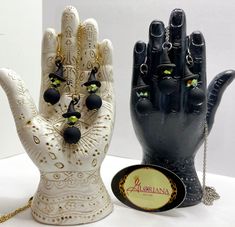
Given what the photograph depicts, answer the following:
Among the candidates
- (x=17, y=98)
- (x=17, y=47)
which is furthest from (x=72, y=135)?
(x=17, y=47)

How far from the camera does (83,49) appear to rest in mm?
702

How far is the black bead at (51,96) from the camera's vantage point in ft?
2.17

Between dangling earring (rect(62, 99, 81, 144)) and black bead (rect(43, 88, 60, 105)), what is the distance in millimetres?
30

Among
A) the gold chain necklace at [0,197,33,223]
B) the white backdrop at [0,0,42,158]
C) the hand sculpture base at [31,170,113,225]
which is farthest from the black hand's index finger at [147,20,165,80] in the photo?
the white backdrop at [0,0,42,158]

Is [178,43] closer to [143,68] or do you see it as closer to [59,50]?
[143,68]

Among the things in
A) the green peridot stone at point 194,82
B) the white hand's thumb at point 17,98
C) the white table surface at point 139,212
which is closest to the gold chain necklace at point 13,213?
the white table surface at point 139,212

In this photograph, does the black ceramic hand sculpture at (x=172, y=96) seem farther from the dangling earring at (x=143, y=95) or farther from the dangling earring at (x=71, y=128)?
the dangling earring at (x=71, y=128)

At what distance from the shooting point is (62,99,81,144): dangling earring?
24.6 inches

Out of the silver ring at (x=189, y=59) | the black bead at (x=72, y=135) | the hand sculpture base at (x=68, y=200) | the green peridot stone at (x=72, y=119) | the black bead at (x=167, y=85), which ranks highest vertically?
the silver ring at (x=189, y=59)

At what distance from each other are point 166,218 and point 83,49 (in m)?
0.34

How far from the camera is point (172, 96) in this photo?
27.2 inches

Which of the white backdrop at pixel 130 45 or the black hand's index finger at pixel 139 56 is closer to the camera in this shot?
the black hand's index finger at pixel 139 56

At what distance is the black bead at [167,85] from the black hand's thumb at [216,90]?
0.12 metres

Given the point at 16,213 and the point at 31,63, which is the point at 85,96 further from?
the point at 31,63
